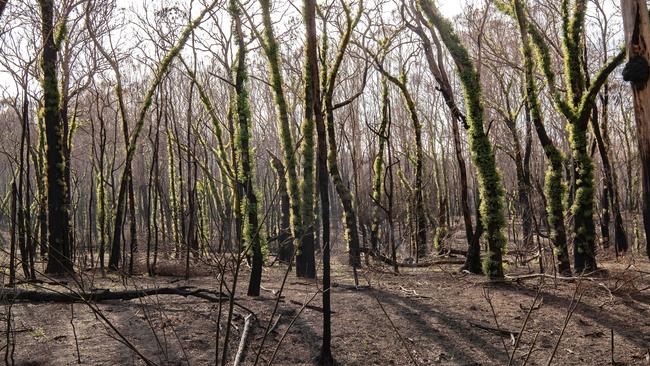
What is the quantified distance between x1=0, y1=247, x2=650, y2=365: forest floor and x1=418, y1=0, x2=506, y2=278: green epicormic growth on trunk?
0.62 metres

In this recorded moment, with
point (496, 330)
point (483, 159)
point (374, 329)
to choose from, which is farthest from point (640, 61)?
point (483, 159)

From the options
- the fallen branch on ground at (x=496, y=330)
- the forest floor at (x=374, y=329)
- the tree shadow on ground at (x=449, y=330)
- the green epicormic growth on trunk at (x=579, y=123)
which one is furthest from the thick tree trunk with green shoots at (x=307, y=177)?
the fallen branch on ground at (x=496, y=330)

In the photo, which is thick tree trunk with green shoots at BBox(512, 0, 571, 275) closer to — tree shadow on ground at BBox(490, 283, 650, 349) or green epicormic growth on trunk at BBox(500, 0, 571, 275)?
green epicormic growth on trunk at BBox(500, 0, 571, 275)

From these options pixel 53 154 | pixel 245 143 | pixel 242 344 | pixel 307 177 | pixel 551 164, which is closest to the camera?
pixel 242 344

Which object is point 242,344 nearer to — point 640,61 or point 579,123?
point 640,61

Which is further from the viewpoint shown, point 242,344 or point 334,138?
point 334,138

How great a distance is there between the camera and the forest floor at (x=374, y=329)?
18.4 feet

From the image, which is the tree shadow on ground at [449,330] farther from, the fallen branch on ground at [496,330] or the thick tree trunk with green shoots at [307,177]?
the thick tree trunk with green shoots at [307,177]

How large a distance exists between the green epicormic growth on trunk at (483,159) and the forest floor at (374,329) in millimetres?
617

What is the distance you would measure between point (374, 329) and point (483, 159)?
3.76 metres

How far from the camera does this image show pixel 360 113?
90.0 feet

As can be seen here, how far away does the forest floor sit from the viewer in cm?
560

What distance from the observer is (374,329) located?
6578 millimetres

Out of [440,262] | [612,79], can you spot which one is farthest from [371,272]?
[612,79]
